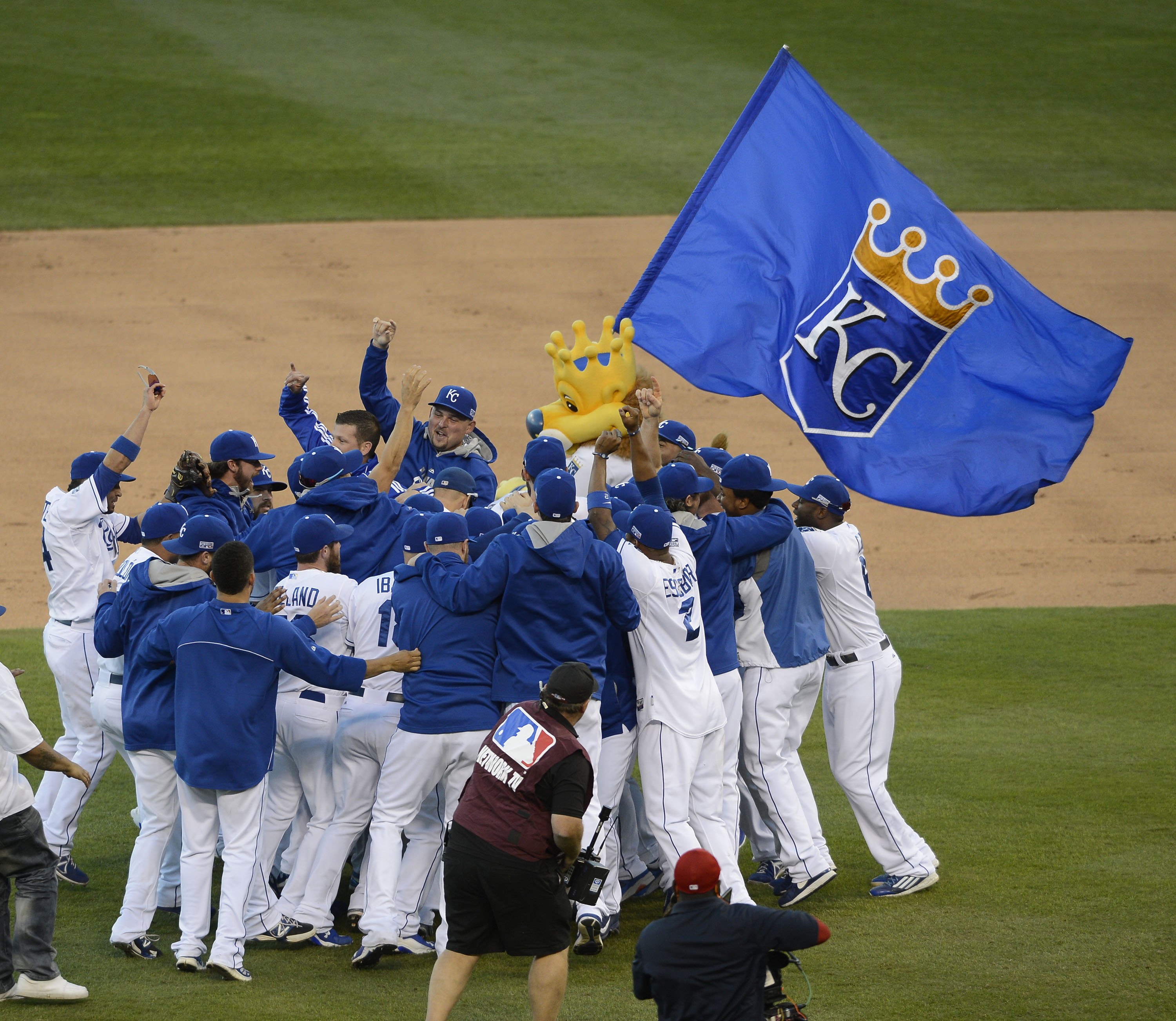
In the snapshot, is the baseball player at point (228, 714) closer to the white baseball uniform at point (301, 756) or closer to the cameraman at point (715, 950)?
the white baseball uniform at point (301, 756)

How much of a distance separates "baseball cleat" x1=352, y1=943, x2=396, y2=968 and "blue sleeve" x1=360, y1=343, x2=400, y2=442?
331cm

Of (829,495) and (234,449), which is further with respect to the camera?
(234,449)

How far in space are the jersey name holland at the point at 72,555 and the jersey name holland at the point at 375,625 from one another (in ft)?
5.83

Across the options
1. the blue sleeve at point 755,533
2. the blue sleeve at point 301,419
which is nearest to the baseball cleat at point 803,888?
the blue sleeve at point 755,533

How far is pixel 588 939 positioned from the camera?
6.31 m

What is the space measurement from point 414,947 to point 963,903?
2.59 m

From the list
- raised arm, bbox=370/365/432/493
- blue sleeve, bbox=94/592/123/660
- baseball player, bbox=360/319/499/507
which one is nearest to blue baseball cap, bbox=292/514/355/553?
blue sleeve, bbox=94/592/123/660

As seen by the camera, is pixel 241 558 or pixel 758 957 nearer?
pixel 758 957

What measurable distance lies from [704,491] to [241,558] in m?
2.24

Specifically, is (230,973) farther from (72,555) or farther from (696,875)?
(72,555)

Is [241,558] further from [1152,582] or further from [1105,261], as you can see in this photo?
[1105,261]

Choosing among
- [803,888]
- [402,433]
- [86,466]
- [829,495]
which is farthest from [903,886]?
[86,466]

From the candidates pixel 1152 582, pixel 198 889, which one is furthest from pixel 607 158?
pixel 198 889

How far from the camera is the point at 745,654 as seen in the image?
711cm
